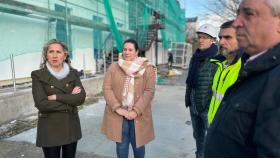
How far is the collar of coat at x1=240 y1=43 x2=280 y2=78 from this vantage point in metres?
1.03

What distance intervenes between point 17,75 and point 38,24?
5.88ft

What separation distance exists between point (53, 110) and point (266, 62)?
214 centimetres

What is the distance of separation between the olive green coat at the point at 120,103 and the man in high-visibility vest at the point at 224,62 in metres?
0.79

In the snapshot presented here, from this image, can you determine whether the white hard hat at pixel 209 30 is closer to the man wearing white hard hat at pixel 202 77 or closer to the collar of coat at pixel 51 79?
the man wearing white hard hat at pixel 202 77

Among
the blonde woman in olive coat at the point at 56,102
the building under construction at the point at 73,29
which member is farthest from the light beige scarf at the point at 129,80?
the building under construction at the point at 73,29

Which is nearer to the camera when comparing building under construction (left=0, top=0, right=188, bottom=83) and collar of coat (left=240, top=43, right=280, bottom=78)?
collar of coat (left=240, top=43, right=280, bottom=78)

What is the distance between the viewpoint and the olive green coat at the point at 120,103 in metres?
2.97

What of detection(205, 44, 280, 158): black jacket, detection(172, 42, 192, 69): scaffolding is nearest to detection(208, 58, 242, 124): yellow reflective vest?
detection(205, 44, 280, 158): black jacket

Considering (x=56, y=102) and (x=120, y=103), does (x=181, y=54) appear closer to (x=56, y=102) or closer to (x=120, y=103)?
(x=120, y=103)

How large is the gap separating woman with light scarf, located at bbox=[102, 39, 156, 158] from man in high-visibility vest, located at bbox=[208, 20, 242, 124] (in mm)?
816

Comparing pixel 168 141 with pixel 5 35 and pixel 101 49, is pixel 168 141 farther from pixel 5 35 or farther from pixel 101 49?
pixel 101 49

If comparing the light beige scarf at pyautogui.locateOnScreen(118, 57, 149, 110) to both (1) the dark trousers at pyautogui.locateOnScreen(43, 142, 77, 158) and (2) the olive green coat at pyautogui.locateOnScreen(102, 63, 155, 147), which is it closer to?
(2) the olive green coat at pyautogui.locateOnScreen(102, 63, 155, 147)

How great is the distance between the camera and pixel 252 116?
3.39 feet

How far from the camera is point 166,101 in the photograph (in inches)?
317
